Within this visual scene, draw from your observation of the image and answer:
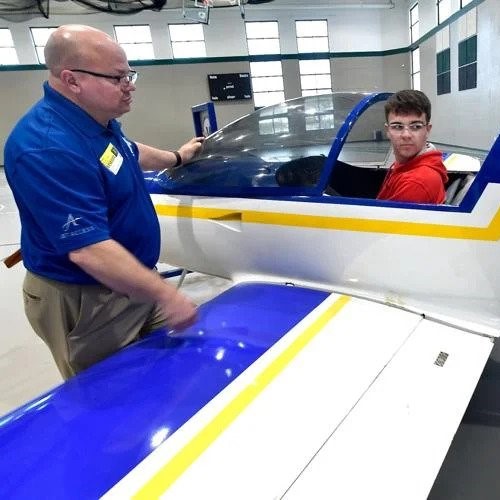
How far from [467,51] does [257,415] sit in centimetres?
1236

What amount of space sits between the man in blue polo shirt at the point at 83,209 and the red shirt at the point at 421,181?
0.92 metres

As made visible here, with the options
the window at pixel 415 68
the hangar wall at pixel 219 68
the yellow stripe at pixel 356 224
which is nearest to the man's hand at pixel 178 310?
the yellow stripe at pixel 356 224

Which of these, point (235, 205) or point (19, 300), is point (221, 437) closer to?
point (235, 205)

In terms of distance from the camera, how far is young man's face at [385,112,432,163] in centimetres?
162

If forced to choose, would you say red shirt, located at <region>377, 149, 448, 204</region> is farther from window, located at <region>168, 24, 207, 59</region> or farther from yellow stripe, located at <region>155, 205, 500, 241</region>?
window, located at <region>168, 24, 207, 59</region>

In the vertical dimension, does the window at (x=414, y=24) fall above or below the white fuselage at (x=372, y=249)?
above

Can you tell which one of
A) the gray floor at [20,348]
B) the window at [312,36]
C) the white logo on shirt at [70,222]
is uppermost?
the window at [312,36]

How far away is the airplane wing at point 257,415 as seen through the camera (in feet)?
2.80

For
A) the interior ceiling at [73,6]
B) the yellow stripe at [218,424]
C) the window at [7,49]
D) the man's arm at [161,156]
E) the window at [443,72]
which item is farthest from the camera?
the window at [7,49]

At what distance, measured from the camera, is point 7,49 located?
13961 millimetres

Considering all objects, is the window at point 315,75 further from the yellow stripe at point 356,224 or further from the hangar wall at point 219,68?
the yellow stripe at point 356,224

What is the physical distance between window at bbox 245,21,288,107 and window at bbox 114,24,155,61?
3.68 metres

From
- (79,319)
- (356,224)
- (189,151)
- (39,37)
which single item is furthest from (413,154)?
(39,37)

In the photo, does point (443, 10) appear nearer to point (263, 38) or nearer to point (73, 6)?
point (263, 38)
